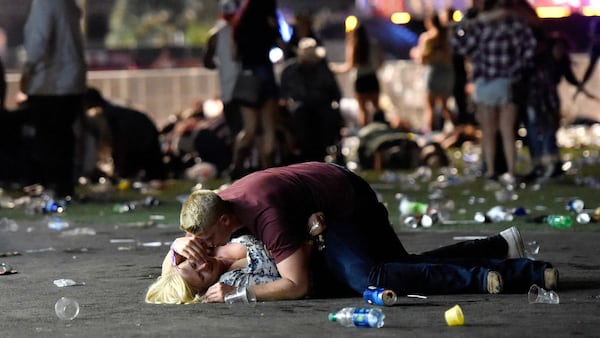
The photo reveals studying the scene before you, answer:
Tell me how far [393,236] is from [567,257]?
1922mm

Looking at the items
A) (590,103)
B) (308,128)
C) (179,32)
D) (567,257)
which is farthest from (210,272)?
(179,32)

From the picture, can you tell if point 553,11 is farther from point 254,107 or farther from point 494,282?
point 494,282

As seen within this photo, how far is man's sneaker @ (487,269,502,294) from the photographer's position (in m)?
8.26

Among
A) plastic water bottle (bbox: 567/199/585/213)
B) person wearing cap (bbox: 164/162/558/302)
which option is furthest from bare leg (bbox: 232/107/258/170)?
person wearing cap (bbox: 164/162/558/302)

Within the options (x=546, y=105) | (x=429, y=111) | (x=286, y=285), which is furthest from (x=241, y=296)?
(x=429, y=111)

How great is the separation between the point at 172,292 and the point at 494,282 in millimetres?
1635

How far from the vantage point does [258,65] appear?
17.4 metres

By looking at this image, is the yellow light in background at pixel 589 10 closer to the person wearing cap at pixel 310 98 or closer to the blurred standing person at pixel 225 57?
the person wearing cap at pixel 310 98

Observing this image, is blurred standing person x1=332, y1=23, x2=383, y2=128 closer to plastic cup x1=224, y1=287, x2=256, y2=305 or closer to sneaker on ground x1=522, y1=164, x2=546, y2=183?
sneaker on ground x1=522, y1=164, x2=546, y2=183

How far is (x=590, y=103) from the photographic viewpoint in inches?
1037

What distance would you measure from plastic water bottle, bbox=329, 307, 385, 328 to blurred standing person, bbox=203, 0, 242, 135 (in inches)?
397

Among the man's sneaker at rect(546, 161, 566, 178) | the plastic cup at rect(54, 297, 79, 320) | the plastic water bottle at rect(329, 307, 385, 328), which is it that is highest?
the plastic water bottle at rect(329, 307, 385, 328)

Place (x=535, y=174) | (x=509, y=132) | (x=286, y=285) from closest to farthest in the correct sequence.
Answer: (x=286, y=285), (x=509, y=132), (x=535, y=174)

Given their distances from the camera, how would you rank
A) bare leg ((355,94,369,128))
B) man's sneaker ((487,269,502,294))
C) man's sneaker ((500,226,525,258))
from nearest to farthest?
man's sneaker ((487,269,502,294)) → man's sneaker ((500,226,525,258)) → bare leg ((355,94,369,128))
